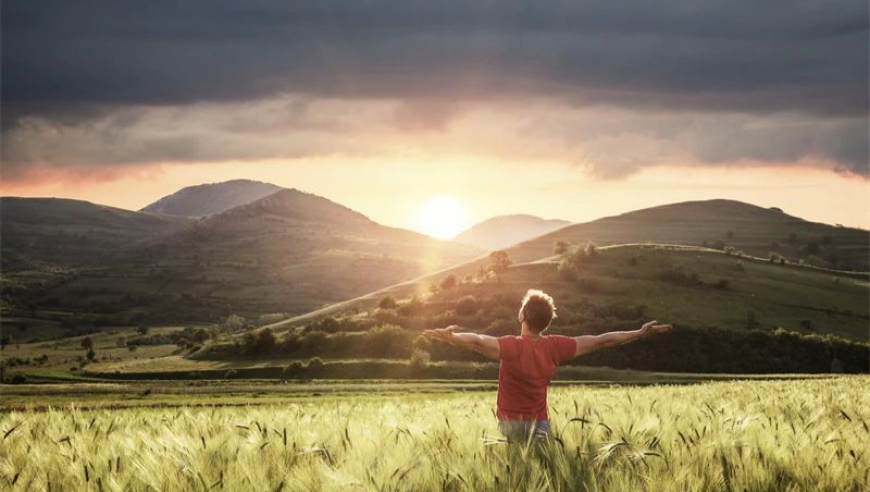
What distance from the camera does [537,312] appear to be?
964 centimetres

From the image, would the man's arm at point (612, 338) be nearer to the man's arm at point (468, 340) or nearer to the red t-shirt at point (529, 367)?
the red t-shirt at point (529, 367)

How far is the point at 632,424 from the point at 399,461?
3.36 m

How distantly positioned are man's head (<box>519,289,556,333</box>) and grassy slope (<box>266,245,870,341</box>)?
371 feet

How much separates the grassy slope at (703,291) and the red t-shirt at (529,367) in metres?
113

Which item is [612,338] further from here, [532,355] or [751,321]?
[751,321]

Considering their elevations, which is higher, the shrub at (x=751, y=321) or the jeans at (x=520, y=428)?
the shrub at (x=751, y=321)

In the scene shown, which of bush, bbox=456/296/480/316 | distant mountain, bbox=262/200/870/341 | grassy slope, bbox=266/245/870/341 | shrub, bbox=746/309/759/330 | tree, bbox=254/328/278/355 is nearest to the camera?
tree, bbox=254/328/278/355

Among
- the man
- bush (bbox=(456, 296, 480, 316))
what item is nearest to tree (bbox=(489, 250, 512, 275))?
bush (bbox=(456, 296, 480, 316))

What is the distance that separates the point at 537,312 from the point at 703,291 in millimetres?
141646

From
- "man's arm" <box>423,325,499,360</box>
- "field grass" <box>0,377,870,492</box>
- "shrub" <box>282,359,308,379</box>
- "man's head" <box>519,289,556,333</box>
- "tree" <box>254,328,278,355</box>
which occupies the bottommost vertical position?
"shrub" <box>282,359,308,379</box>

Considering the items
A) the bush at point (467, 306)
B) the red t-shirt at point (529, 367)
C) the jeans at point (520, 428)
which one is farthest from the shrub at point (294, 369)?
the jeans at point (520, 428)

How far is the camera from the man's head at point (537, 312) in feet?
31.7

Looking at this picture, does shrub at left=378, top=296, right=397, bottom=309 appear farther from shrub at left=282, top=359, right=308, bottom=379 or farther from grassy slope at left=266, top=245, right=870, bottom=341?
shrub at left=282, top=359, right=308, bottom=379

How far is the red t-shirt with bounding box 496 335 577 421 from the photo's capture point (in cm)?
971
